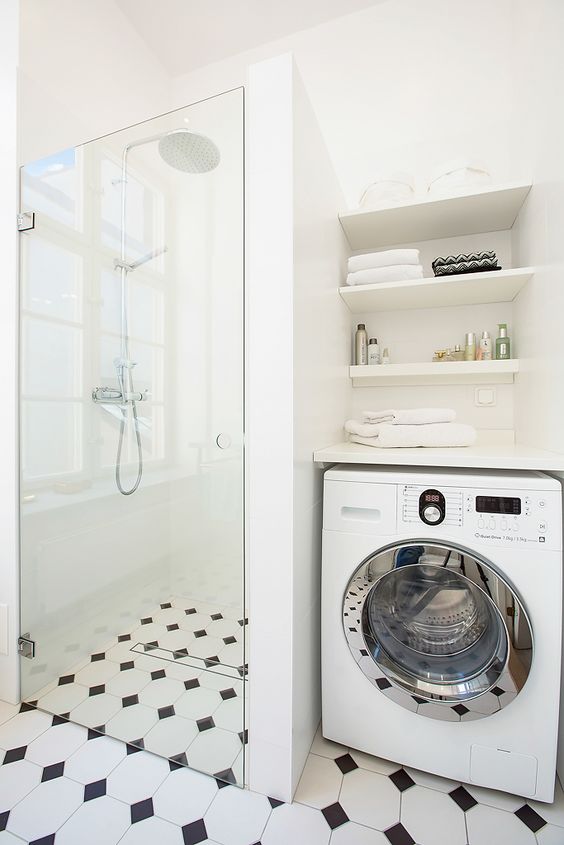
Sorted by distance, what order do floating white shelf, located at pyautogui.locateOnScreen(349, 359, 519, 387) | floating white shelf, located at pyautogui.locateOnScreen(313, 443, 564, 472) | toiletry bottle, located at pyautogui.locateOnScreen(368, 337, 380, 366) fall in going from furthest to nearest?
1. toiletry bottle, located at pyautogui.locateOnScreen(368, 337, 380, 366)
2. floating white shelf, located at pyautogui.locateOnScreen(349, 359, 519, 387)
3. floating white shelf, located at pyautogui.locateOnScreen(313, 443, 564, 472)

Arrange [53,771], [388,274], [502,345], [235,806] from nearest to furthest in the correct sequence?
[235,806]
[53,771]
[388,274]
[502,345]

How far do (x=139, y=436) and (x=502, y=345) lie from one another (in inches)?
59.2

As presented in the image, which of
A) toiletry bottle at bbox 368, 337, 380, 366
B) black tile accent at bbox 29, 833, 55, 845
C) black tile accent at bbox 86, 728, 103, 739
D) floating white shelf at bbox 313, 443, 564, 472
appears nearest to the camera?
black tile accent at bbox 29, 833, 55, 845

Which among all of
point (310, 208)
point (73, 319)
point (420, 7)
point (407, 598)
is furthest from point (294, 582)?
point (420, 7)

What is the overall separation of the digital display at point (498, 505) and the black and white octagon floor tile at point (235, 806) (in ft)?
2.78

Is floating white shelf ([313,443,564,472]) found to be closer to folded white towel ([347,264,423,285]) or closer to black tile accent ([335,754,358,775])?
folded white towel ([347,264,423,285])

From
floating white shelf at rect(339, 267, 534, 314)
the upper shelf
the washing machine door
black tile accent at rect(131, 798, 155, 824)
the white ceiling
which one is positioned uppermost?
the white ceiling

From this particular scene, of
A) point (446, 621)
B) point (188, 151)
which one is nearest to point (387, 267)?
point (188, 151)

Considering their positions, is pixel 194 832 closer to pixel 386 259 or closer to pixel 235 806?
pixel 235 806

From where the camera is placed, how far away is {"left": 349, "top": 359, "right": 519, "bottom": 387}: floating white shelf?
169cm

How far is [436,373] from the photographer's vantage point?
68.5 inches

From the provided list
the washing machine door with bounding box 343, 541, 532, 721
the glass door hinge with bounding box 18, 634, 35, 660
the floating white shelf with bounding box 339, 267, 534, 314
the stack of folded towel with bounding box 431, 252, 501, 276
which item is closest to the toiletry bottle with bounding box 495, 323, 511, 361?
the floating white shelf with bounding box 339, 267, 534, 314

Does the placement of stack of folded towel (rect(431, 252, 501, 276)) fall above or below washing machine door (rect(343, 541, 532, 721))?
above

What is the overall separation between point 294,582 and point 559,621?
2.35 ft
